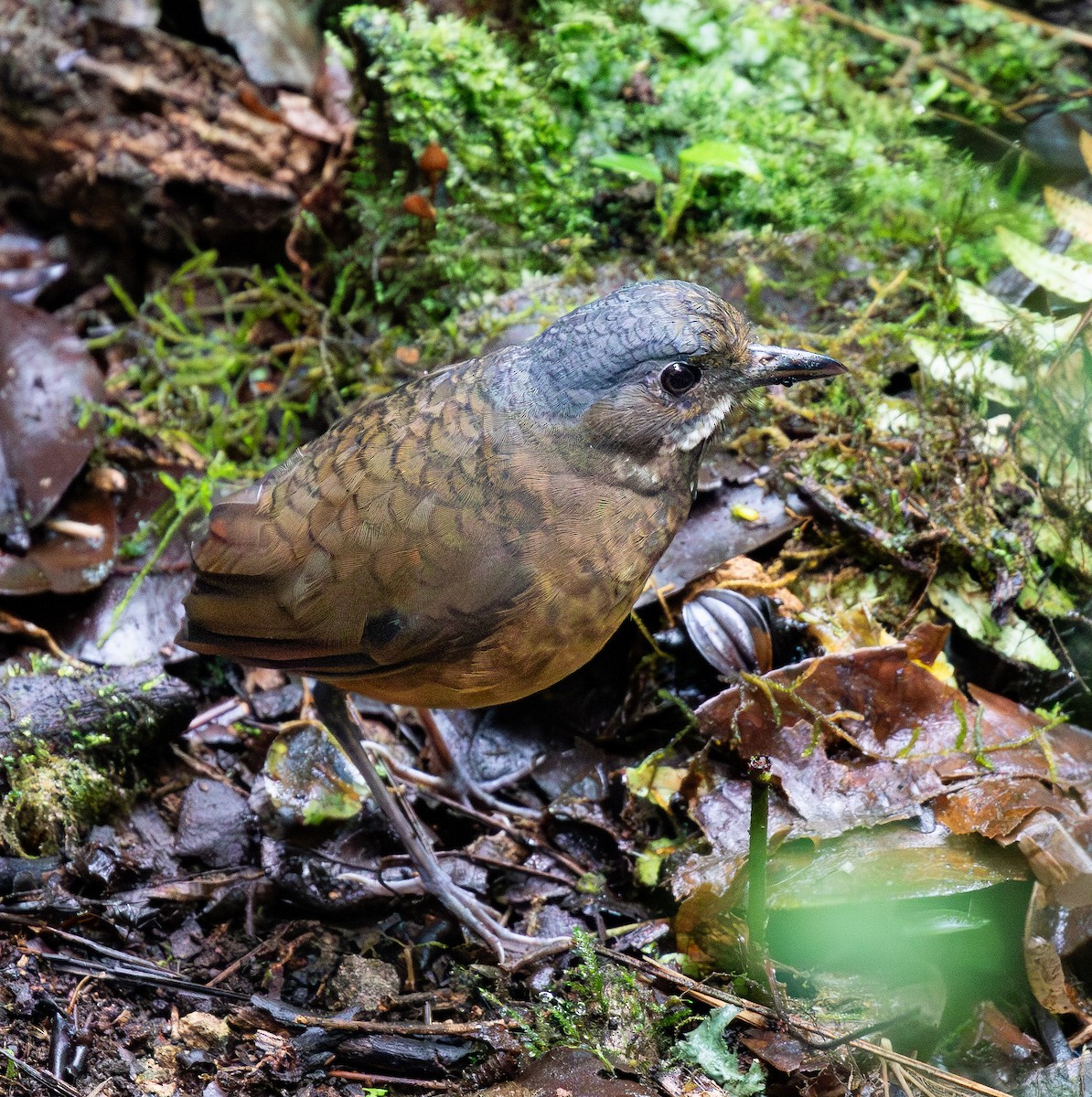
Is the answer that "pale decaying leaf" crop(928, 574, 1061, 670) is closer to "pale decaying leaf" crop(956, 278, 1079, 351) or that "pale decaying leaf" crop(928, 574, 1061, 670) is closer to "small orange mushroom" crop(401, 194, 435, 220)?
"pale decaying leaf" crop(956, 278, 1079, 351)

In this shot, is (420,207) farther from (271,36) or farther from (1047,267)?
(1047,267)

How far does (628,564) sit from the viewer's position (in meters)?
3.14

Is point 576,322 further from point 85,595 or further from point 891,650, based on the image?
point 85,595

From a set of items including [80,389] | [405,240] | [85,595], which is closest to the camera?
[85,595]

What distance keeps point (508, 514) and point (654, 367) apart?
0.61m

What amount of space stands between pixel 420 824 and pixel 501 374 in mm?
1661

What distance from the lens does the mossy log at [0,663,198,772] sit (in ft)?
11.6

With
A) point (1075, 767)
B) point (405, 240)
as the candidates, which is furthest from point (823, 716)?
point (405, 240)

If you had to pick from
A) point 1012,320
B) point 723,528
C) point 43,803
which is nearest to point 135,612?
point 43,803

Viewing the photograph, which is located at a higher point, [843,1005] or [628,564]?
[628,564]

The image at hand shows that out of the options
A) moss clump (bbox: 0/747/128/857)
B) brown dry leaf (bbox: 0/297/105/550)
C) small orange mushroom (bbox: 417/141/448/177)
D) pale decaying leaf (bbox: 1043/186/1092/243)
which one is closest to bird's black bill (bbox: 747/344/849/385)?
pale decaying leaf (bbox: 1043/186/1092/243)

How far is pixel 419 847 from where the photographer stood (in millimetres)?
3609

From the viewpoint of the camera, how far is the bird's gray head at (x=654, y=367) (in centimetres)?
308

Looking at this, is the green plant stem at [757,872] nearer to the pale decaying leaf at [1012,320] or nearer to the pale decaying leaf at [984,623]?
the pale decaying leaf at [984,623]
